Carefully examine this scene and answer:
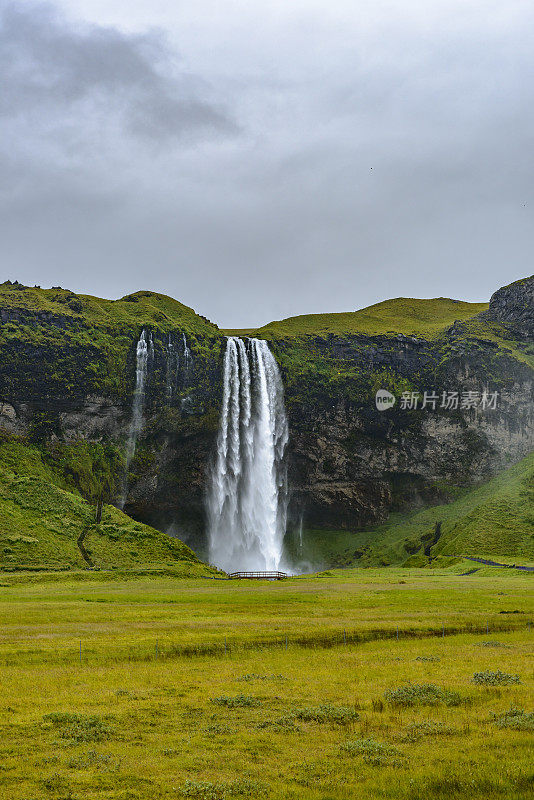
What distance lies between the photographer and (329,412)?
14188 cm

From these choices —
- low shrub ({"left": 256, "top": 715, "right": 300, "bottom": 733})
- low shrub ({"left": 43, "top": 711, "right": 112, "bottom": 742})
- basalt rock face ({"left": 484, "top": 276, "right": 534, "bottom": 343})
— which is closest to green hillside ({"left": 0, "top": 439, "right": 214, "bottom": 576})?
low shrub ({"left": 43, "top": 711, "right": 112, "bottom": 742})

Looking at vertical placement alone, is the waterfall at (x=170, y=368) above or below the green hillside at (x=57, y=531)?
above

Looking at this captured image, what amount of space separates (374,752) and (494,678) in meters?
10.7

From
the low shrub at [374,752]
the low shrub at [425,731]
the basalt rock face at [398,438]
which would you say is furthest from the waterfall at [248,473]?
the low shrub at [374,752]

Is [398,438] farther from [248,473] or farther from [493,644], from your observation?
[493,644]

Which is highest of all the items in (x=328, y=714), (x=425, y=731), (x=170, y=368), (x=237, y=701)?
(x=170, y=368)

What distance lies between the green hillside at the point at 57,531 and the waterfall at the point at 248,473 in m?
23.7

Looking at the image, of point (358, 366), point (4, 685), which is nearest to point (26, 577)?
point (4, 685)

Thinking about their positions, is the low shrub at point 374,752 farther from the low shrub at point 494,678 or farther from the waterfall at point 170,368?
the waterfall at point 170,368

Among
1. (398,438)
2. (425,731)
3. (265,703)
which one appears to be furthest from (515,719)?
(398,438)

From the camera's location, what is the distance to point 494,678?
2480cm

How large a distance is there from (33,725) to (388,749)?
1133 cm

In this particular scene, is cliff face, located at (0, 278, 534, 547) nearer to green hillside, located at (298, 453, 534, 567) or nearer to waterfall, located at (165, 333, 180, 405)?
waterfall, located at (165, 333, 180, 405)

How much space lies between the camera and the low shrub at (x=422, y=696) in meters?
21.8
